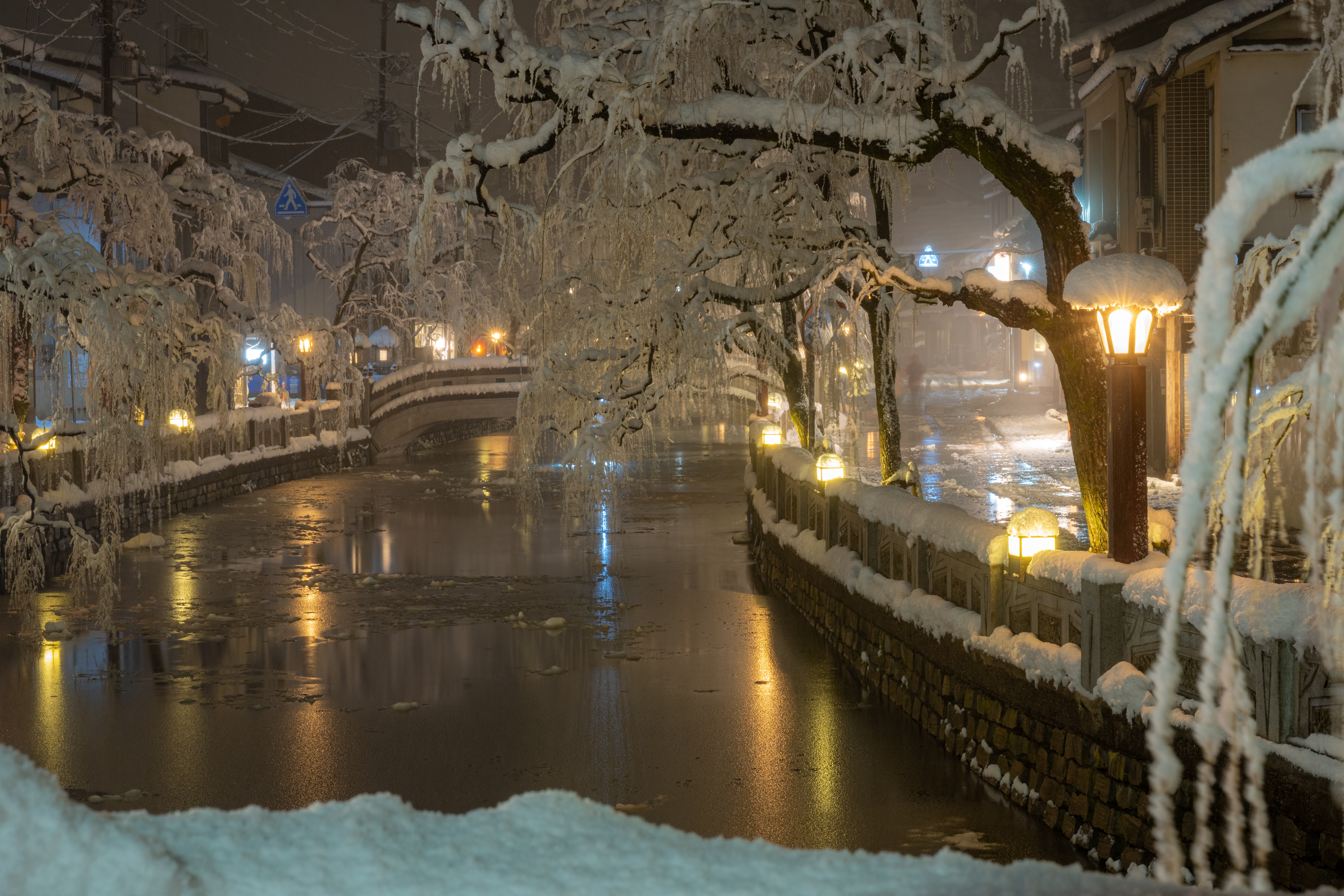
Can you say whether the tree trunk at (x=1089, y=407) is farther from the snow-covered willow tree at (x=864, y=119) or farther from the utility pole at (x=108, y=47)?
the utility pole at (x=108, y=47)

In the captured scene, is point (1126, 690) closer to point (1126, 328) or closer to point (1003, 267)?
point (1126, 328)

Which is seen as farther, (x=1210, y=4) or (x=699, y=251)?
(x=1210, y=4)

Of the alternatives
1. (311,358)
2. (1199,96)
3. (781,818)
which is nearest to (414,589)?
(781,818)

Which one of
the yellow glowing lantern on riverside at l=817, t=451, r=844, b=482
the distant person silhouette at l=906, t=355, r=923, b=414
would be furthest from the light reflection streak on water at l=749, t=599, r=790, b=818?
the distant person silhouette at l=906, t=355, r=923, b=414

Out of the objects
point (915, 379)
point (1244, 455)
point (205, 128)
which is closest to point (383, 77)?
point (205, 128)

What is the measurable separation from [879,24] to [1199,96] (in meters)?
14.5

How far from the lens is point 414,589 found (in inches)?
671

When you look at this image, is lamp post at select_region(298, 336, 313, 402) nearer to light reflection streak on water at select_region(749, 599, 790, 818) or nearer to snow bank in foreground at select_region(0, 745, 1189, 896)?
light reflection streak on water at select_region(749, 599, 790, 818)

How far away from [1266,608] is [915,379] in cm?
4901

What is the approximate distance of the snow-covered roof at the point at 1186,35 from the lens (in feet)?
67.4

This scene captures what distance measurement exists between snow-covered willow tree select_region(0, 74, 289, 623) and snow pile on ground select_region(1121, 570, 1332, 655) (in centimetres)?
1262

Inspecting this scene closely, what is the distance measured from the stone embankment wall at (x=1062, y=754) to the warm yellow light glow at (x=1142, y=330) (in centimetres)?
233

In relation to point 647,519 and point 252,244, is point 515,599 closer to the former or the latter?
point 647,519

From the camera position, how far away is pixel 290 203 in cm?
3030
